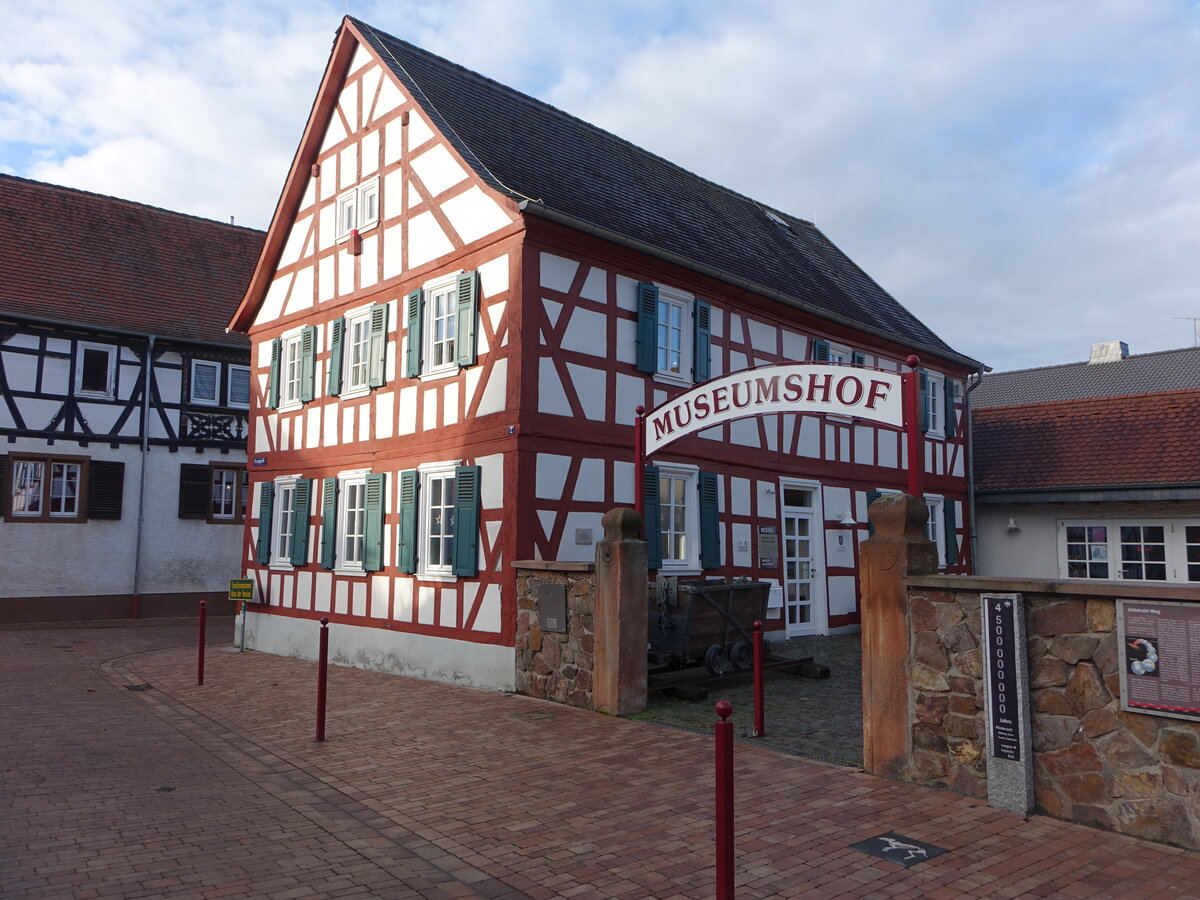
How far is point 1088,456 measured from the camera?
18.3m

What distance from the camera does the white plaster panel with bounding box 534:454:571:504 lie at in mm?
11258

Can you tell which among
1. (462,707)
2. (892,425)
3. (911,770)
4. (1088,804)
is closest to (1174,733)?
(1088,804)

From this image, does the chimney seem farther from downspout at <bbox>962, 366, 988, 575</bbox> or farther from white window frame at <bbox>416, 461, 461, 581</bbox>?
white window frame at <bbox>416, 461, 461, 581</bbox>

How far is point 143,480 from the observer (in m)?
21.8

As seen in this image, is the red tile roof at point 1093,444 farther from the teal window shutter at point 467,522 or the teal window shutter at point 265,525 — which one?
the teal window shutter at point 265,525

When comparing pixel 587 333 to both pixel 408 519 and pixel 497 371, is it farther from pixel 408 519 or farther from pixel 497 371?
pixel 408 519

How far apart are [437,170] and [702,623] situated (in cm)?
714

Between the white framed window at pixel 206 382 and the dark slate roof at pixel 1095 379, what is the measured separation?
2283 cm

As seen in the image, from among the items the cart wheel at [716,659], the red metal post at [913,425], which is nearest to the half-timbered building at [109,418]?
the cart wheel at [716,659]

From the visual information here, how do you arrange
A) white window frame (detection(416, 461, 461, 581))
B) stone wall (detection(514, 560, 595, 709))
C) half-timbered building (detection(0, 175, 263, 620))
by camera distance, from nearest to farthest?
stone wall (detection(514, 560, 595, 709)) < white window frame (detection(416, 461, 461, 581)) < half-timbered building (detection(0, 175, 263, 620))

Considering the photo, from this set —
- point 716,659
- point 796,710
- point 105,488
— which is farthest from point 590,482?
point 105,488

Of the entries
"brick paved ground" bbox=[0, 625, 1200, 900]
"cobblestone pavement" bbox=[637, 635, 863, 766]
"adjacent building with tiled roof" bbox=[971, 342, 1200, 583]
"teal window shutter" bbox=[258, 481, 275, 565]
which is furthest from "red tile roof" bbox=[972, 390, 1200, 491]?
"teal window shutter" bbox=[258, 481, 275, 565]

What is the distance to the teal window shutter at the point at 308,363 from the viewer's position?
15703 mm

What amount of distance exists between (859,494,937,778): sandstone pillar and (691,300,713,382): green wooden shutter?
6800 mm
